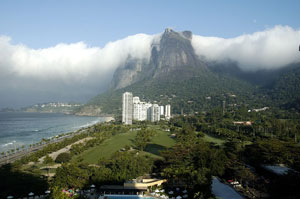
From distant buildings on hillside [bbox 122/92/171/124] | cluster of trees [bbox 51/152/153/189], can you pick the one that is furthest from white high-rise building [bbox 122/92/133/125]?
cluster of trees [bbox 51/152/153/189]

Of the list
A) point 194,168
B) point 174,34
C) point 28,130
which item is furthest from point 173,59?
point 194,168

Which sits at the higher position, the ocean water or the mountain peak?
the mountain peak

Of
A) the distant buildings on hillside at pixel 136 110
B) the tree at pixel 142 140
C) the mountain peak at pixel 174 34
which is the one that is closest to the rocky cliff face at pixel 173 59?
the mountain peak at pixel 174 34

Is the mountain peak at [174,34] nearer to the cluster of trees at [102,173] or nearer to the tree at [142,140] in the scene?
the tree at [142,140]

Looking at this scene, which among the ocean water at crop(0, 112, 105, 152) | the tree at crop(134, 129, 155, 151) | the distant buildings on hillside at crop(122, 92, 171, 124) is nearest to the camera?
the tree at crop(134, 129, 155, 151)

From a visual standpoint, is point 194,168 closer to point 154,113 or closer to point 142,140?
point 142,140

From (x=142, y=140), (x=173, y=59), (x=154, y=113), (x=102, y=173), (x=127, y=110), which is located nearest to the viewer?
(x=102, y=173)

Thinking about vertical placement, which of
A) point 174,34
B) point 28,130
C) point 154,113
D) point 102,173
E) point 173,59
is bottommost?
point 28,130

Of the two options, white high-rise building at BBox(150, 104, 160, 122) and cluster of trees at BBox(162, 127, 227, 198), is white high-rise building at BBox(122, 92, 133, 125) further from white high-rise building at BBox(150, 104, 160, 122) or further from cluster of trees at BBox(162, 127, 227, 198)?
cluster of trees at BBox(162, 127, 227, 198)

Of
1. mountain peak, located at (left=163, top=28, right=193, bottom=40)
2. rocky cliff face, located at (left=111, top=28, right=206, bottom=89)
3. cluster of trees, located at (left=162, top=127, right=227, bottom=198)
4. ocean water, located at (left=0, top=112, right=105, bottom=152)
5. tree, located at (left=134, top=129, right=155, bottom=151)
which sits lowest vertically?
ocean water, located at (left=0, top=112, right=105, bottom=152)
